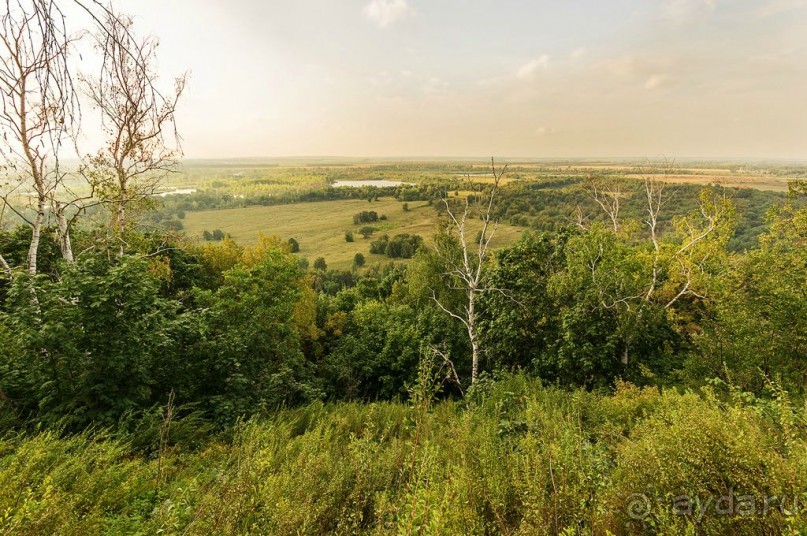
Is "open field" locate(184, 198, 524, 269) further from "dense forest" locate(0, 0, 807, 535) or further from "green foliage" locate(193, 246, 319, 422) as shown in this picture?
"green foliage" locate(193, 246, 319, 422)

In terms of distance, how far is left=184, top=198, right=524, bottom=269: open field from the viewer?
274ft

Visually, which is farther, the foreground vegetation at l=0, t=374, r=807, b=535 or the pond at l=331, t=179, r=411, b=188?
the pond at l=331, t=179, r=411, b=188

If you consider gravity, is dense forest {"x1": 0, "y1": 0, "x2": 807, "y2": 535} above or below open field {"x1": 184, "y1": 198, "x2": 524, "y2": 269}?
above

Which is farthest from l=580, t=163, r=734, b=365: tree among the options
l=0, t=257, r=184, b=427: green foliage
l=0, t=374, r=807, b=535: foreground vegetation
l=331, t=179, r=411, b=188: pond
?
l=331, t=179, r=411, b=188: pond

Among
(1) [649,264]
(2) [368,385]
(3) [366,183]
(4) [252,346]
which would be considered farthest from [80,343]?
(3) [366,183]

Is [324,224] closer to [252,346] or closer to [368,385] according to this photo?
[368,385]

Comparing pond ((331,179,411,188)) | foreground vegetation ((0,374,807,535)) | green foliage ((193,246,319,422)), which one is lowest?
green foliage ((193,246,319,422))

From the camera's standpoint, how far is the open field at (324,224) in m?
83.4

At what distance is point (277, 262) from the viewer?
562 inches

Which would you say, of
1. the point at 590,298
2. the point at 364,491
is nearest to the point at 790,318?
the point at 590,298

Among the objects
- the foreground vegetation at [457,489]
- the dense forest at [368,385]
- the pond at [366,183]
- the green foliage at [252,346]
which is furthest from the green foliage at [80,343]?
the pond at [366,183]

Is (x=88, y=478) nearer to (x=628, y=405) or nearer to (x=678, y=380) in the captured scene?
(x=628, y=405)

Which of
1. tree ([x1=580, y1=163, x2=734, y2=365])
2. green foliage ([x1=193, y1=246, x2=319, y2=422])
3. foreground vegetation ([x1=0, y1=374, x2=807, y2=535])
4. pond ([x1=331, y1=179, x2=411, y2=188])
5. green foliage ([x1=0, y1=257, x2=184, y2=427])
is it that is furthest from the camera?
pond ([x1=331, y1=179, x2=411, y2=188])

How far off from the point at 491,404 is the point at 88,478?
7.37 meters
